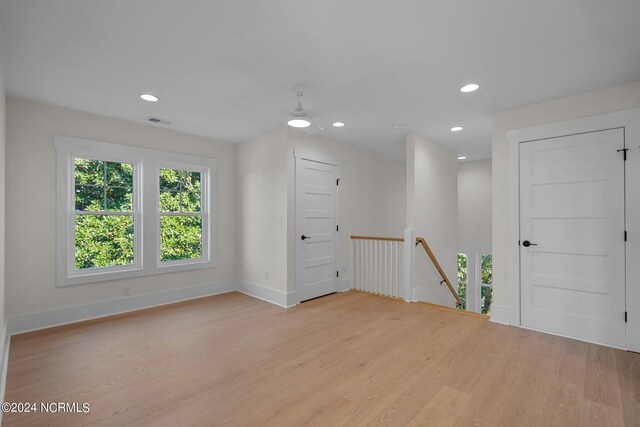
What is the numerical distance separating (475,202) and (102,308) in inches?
291

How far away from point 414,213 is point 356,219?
115 centimetres

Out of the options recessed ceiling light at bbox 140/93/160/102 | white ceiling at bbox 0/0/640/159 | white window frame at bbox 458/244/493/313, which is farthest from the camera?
white window frame at bbox 458/244/493/313

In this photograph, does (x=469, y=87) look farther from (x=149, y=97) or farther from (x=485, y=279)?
(x=485, y=279)

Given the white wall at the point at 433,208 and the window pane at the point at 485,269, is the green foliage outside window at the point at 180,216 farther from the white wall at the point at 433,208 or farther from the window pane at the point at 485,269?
the window pane at the point at 485,269

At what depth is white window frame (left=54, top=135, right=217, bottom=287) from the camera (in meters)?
3.55

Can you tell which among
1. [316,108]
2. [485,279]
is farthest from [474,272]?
[316,108]

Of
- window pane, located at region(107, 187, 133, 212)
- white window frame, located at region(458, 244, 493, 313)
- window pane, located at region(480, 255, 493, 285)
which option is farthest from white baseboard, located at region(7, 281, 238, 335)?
window pane, located at region(480, 255, 493, 285)

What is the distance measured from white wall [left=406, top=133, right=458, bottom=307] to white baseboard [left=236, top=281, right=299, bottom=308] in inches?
77.3

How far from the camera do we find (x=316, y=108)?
119 inches

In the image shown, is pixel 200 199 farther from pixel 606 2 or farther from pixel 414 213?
pixel 606 2

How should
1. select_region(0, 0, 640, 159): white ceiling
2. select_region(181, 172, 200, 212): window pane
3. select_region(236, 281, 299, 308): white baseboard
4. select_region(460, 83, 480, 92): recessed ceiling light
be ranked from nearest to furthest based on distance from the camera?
1. select_region(0, 0, 640, 159): white ceiling
2. select_region(460, 83, 480, 92): recessed ceiling light
3. select_region(236, 281, 299, 308): white baseboard
4. select_region(181, 172, 200, 212): window pane

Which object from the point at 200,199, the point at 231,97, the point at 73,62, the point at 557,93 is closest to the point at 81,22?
the point at 73,62

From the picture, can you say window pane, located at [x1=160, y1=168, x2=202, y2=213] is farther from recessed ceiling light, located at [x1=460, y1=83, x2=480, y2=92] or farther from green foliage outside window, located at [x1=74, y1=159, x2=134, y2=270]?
recessed ceiling light, located at [x1=460, y1=83, x2=480, y2=92]

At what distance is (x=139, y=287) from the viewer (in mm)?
4164
